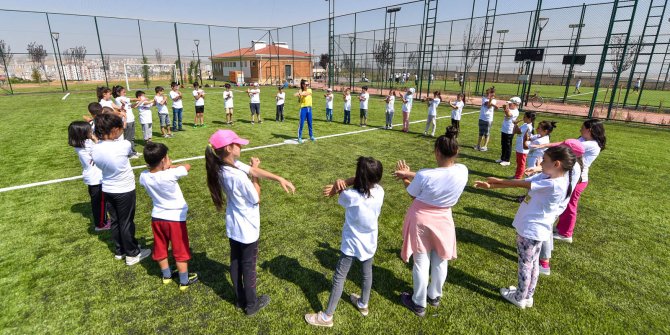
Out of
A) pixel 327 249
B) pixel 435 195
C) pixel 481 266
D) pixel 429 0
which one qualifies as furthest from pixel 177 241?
pixel 429 0

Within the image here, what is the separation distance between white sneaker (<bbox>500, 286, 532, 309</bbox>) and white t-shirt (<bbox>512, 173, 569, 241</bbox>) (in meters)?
0.80

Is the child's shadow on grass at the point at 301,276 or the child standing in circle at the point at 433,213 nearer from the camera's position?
the child standing in circle at the point at 433,213

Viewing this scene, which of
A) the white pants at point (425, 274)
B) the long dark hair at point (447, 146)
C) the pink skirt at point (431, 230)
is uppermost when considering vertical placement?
the long dark hair at point (447, 146)

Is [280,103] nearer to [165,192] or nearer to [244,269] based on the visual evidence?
[165,192]

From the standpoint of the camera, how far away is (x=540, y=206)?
3268 millimetres

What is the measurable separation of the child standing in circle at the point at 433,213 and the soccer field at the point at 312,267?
1.89ft

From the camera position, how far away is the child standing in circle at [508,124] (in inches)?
331

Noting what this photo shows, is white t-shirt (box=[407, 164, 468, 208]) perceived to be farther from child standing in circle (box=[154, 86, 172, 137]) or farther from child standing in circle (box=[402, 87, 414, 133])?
child standing in circle (box=[154, 86, 172, 137])

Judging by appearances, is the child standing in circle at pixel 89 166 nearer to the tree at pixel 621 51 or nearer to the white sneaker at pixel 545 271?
the white sneaker at pixel 545 271

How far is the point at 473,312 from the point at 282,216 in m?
3.41

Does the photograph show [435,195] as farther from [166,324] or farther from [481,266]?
[166,324]

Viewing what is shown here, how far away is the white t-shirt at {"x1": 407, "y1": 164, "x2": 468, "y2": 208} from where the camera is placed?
112 inches

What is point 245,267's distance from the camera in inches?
124

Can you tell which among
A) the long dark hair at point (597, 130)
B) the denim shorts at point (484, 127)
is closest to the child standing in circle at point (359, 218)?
the long dark hair at point (597, 130)
